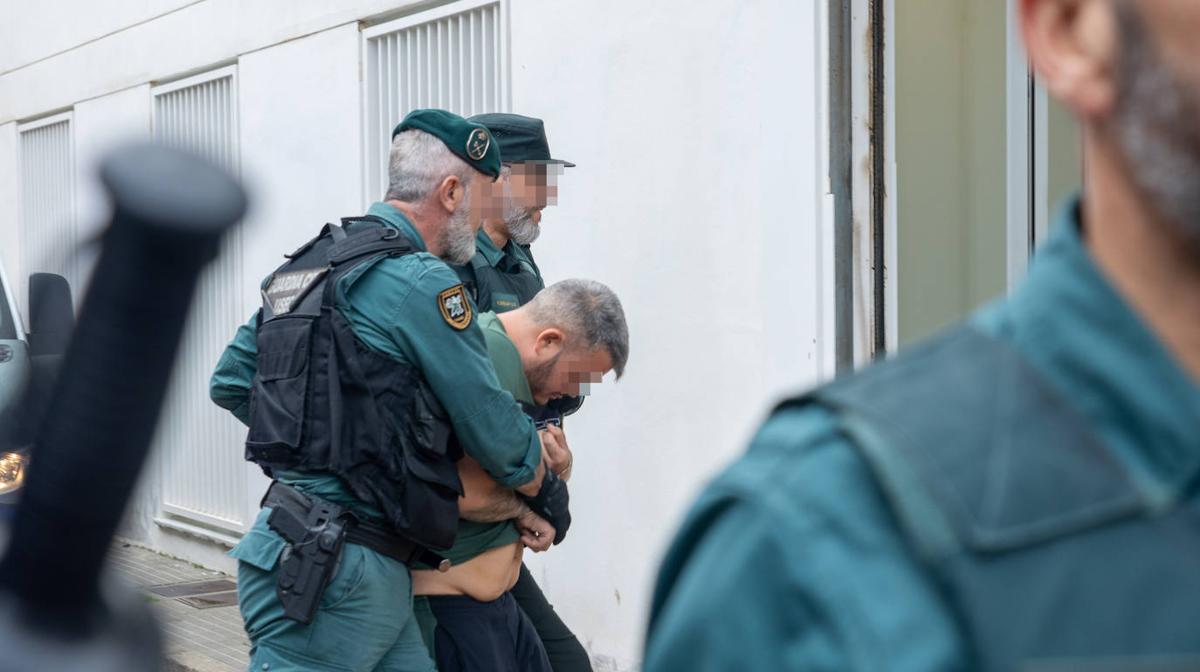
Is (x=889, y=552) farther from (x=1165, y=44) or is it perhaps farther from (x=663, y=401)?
(x=663, y=401)

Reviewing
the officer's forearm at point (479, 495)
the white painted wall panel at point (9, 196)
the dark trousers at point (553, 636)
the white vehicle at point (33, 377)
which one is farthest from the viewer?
the white painted wall panel at point (9, 196)

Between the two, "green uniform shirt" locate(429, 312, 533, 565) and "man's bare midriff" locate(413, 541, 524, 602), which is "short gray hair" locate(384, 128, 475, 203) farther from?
"man's bare midriff" locate(413, 541, 524, 602)

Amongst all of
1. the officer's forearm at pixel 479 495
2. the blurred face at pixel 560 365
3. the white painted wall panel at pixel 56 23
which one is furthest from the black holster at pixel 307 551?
the white painted wall panel at pixel 56 23

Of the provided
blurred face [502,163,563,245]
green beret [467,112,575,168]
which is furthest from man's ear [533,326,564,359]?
green beret [467,112,575,168]

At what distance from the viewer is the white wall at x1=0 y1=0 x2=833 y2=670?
505cm

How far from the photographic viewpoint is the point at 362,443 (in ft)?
11.0

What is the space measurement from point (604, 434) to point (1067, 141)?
2.36 meters

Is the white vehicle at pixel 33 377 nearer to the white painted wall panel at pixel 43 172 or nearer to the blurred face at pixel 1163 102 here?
the blurred face at pixel 1163 102

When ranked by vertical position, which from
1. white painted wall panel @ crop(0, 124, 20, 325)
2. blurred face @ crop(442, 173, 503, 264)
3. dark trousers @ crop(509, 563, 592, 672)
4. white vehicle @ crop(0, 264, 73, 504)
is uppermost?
white painted wall panel @ crop(0, 124, 20, 325)

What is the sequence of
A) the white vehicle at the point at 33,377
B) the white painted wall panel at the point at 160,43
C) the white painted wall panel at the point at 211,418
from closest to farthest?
1. the white vehicle at the point at 33,377
2. the white painted wall panel at the point at 160,43
3. the white painted wall panel at the point at 211,418

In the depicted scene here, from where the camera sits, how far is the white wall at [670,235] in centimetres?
505

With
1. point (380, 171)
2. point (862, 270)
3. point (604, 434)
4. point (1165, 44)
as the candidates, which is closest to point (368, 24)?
point (380, 171)

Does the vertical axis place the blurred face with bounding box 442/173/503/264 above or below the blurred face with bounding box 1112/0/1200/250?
above

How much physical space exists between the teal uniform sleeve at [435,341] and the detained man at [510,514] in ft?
0.78
